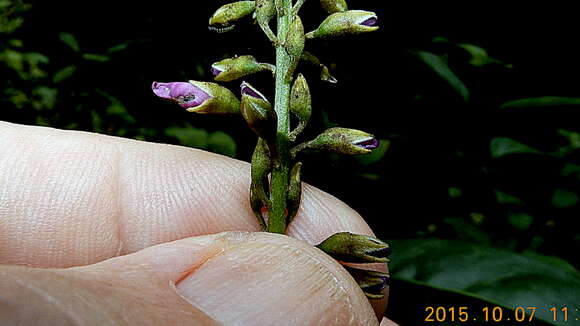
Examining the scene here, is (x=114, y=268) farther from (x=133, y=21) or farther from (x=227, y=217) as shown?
(x=133, y=21)

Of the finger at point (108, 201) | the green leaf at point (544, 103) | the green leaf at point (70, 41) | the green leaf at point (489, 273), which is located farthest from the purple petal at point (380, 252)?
the green leaf at point (70, 41)

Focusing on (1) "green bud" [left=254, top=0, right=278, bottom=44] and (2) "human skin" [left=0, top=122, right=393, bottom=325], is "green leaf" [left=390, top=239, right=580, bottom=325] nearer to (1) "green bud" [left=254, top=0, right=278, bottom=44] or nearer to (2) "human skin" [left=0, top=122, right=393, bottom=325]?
(2) "human skin" [left=0, top=122, right=393, bottom=325]

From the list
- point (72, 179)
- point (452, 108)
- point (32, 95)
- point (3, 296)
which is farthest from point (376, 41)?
point (3, 296)

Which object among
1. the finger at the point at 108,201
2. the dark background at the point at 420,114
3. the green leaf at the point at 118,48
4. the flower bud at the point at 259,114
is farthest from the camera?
the green leaf at the point at 118,48

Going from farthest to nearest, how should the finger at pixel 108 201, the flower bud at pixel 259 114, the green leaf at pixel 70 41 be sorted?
the green leaf at pixel 70 41 → the finger at pixel 108 201 → the flower bud at pixel 259 114

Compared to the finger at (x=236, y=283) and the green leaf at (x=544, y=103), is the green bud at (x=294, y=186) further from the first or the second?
the green leaf at (x=544, y=103)

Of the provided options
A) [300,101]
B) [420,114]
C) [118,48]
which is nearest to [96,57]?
[118,48]

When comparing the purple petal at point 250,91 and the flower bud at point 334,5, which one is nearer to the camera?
the purple petal at point 250,91
